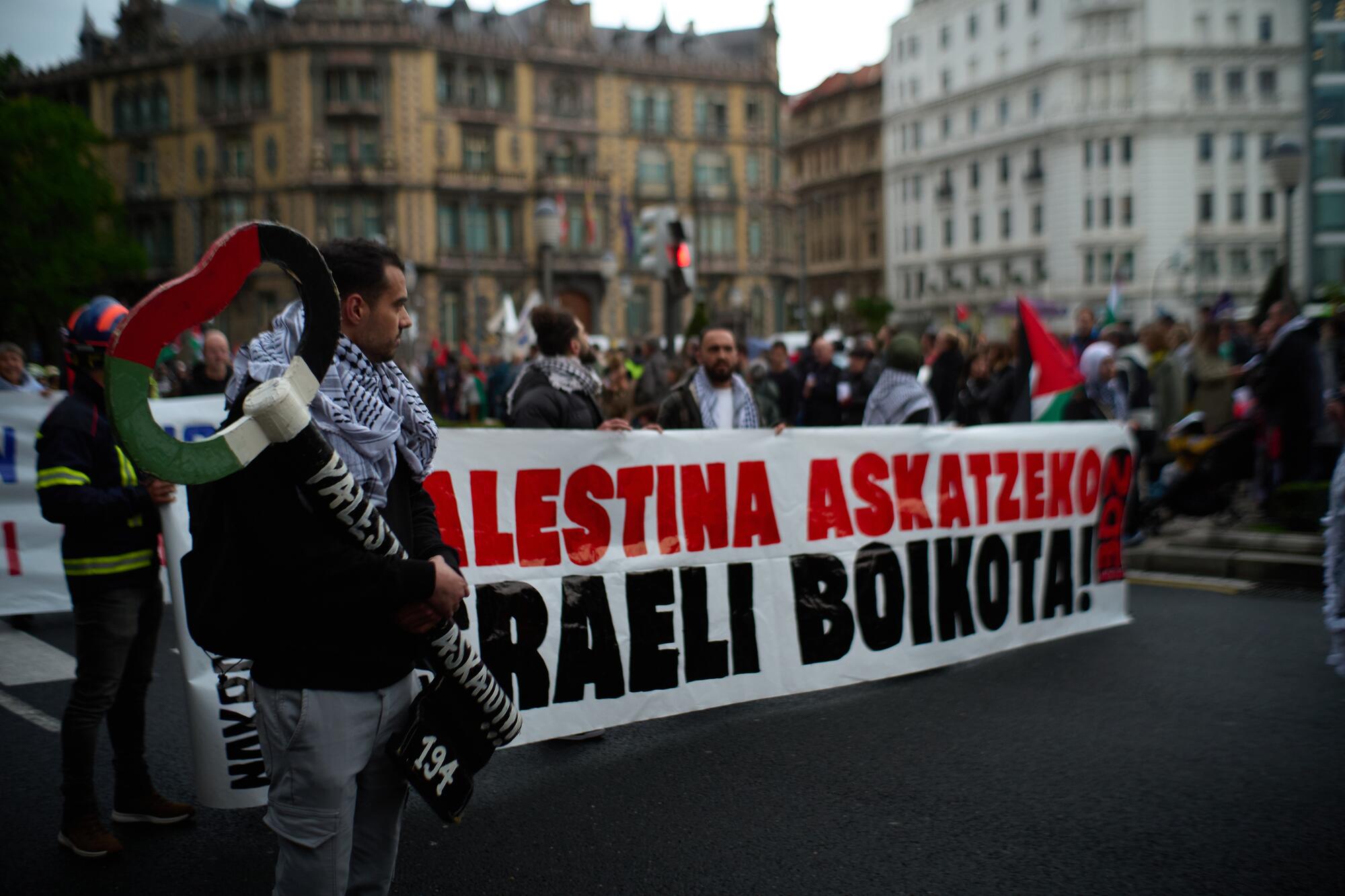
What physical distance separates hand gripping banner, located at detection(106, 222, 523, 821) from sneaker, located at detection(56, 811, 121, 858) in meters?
2.05

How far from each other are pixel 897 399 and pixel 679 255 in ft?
19.4

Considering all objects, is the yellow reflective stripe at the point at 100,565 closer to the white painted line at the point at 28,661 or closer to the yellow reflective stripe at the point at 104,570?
the yellow reflective stripe at the point at 104,570

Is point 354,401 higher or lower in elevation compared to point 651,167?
lower

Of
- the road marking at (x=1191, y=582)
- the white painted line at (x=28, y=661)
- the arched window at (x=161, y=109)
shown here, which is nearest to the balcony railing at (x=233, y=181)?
the arched window at (x=161, y=109)

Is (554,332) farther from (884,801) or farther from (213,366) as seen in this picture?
(213,366)

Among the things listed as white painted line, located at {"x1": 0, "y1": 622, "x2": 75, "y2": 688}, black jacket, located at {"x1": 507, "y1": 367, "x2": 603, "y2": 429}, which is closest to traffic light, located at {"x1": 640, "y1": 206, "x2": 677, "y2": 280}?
black jacket, located at {"x1": 507, "y1": 367, "x2": 603, "y2": 429}

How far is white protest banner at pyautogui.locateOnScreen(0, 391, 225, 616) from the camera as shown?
24.0ft

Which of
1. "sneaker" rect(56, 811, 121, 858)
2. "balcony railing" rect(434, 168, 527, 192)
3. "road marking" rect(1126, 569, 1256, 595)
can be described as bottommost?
"road marking" rect(1126, 569, 1256, 595)

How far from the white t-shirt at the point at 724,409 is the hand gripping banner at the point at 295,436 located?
165 inches

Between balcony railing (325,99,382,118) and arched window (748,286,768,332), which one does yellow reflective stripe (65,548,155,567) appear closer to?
balcony railing (325,99,382,118)

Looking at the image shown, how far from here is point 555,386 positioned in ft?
19.6

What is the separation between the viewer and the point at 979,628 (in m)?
6.56

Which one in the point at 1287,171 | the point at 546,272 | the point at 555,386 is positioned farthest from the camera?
the point at 546,272

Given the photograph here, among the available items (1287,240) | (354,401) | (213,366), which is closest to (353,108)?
(1287,240)
